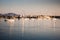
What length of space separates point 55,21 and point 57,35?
0.26 m

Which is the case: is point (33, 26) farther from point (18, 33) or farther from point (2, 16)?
point (2, 16)

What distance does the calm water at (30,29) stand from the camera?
2.47 meters

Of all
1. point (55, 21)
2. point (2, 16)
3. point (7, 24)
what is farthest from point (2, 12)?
point (55, 21)

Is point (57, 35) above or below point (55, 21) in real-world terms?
below

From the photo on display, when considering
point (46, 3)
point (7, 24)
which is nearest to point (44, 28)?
point (46, 3)

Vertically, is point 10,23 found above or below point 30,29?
above

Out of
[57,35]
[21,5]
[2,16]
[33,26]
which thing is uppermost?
[21,5]

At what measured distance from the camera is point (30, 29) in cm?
254

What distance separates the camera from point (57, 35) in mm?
2473

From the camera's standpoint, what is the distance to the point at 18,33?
2498 millimetres

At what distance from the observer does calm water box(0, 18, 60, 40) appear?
8.11ft

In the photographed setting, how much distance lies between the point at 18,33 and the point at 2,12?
486 millimetres

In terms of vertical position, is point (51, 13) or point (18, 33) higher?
point (51, 13)

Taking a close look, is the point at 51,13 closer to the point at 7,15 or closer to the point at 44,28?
the point at 44,28
